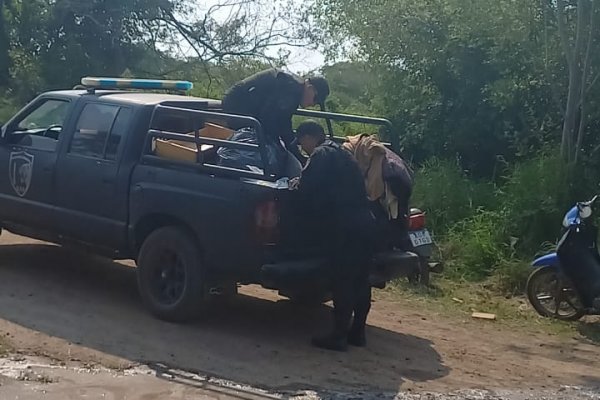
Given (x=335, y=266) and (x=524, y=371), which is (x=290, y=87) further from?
(x=524, y=371)

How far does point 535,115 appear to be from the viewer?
12.1 meters

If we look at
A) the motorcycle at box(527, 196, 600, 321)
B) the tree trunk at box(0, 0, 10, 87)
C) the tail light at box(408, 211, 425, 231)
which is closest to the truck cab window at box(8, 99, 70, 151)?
the tail light at box(408, 211, 425, 231)

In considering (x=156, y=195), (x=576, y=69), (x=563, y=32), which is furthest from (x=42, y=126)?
(x=576, y=69)

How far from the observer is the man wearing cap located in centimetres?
805

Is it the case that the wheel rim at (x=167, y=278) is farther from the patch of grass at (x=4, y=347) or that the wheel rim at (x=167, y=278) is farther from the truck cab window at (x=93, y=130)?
the patch of grass at (x=4, y=347)

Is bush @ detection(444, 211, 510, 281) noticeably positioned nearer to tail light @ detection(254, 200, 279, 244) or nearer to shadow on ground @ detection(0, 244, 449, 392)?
shadow on ground @ detection(0, 244, 449, 392)

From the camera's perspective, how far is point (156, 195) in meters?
7.48

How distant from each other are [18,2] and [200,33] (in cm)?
393

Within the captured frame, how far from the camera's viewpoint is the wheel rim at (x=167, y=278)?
747cm

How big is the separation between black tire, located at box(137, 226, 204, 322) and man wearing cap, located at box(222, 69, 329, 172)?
3.87ft

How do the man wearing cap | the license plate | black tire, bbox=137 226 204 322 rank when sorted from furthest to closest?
the man wearing cap, the license plate, black tire, bbox=137 226 204 322

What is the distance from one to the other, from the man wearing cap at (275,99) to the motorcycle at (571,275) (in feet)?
8.08

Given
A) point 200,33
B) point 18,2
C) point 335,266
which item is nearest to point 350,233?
point 335,266

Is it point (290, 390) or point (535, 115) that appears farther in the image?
point (535, 115)
